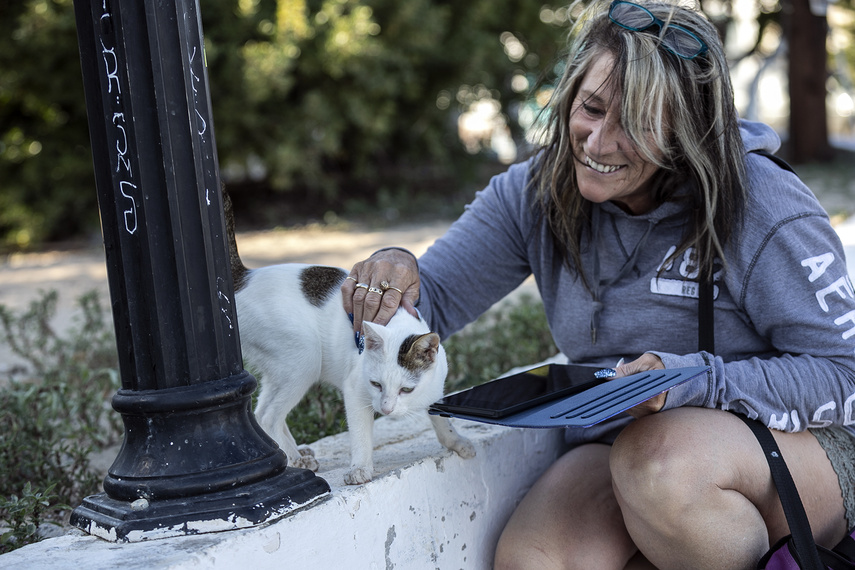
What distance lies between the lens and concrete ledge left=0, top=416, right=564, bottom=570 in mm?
1453

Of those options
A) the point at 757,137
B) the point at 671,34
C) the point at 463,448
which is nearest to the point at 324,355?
the point at 463,448

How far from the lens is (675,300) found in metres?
2.11

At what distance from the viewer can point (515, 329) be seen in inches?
158

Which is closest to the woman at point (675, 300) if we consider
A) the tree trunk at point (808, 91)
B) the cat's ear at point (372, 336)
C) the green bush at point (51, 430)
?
the cat's ear at point (372, 336)

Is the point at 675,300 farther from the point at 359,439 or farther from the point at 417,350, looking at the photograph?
the point at 359,439

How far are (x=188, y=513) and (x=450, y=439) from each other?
2.37ft

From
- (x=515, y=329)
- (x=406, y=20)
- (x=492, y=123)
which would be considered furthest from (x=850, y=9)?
(x=515, y=329)

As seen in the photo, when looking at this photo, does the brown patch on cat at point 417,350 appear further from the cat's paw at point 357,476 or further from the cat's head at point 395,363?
the cat's paw at point 357,476

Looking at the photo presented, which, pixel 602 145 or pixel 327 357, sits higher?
pixel 602 145

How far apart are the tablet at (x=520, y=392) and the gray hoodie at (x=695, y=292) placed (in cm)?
17

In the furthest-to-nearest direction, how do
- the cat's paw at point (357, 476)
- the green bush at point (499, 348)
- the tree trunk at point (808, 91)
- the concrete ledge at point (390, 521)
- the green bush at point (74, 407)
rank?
1. the tree trunk at point (808, 91)
2. the green bush at point (499, 348)
3. the green bush at point (74, 407)
4. the cat's paw at point (357, 476)
5. the concrete ledge at point (390, 521)

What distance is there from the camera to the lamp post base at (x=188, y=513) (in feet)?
4.91

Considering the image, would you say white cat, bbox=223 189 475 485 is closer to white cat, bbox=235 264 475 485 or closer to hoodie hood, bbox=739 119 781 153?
white cat, bbox=235 264 475 485

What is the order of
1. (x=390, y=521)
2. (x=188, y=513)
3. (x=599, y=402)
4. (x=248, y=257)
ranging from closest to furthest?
(x=188, y=513)
(x=599, y=402)
(x=390, y=521)
(x=248, y=257)
